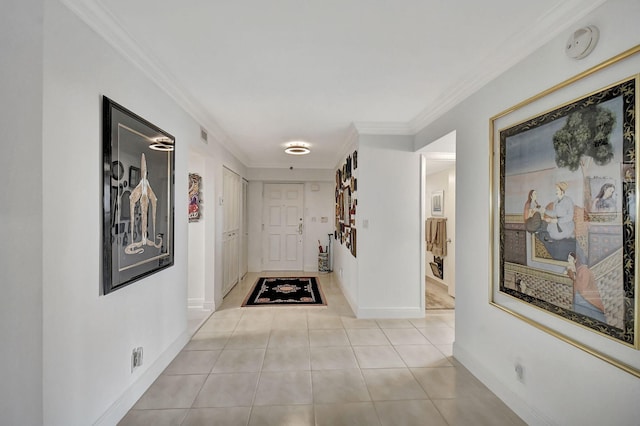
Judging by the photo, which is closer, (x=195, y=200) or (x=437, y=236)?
(x=195, y=200)

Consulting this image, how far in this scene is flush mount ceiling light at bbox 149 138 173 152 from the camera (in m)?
2.33

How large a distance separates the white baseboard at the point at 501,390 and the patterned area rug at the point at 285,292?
87.3 inches

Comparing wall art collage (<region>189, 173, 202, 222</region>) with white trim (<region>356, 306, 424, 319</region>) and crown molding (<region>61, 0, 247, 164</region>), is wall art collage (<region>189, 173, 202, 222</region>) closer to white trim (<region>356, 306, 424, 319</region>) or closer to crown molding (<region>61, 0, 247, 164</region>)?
crown molding (<region>61, 0, 247, 164</region>)

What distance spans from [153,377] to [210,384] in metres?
0.46

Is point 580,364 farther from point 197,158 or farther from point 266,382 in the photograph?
point 197,158

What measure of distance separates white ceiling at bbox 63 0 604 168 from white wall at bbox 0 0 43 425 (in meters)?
0.43

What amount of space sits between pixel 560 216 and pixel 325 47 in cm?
176

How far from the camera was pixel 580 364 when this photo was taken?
157cm

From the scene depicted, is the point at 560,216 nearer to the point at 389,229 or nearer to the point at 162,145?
the point at 389,229

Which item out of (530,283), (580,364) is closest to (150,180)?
(530,283)

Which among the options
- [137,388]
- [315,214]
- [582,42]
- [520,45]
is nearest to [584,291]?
[582,42]

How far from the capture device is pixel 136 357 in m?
2.17

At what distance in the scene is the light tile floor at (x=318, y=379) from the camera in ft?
6.63

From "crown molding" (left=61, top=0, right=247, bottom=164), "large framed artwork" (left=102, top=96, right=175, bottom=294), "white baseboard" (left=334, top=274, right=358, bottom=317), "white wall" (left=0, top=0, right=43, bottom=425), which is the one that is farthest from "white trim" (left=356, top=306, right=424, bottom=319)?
"white wall" (left=0, top=0, right=43, bottom=425)
